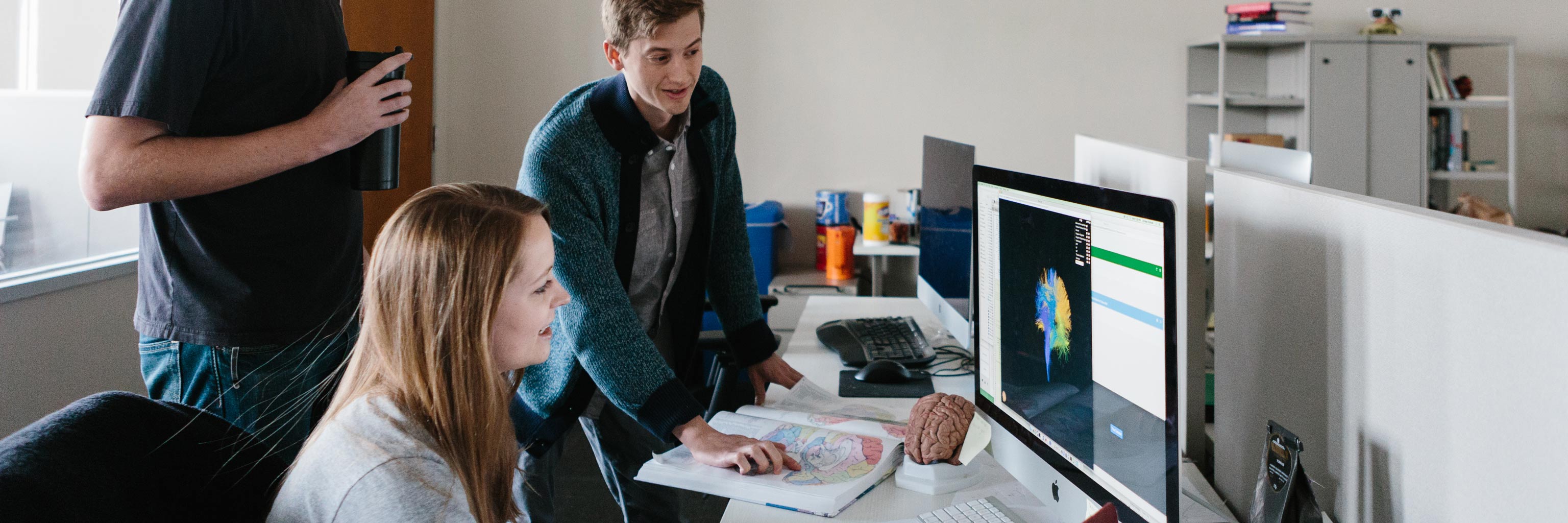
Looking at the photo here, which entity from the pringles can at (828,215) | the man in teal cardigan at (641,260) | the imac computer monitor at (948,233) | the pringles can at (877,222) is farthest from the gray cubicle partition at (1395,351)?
the pringles can at (828,215)

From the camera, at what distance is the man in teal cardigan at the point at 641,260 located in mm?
1390

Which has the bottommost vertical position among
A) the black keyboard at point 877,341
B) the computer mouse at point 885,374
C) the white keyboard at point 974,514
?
the white keyboard at point 974,514

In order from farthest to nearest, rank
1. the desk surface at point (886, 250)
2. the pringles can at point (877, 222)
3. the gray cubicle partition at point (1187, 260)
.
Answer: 1. the pringles can at point (877, 222)
2. the desk surface at point (886, 250)
3. the gray cubicle partition at point (1187, 260)

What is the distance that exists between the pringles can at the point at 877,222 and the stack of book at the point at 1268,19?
1.50 m

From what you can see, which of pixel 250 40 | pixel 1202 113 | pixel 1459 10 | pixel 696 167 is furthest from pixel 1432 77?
pixel 250 40

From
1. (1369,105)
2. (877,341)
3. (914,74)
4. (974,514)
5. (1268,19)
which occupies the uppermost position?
(1268,19)

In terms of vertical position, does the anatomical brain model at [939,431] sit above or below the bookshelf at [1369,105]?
below

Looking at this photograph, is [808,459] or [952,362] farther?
[952,362]

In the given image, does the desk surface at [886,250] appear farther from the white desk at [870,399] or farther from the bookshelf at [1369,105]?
the bookshelf at [1369,105]

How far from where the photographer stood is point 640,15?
4.95ft

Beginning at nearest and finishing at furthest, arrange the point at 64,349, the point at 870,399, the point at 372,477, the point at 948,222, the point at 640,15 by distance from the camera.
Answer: the point at 372,477 < the point at 640,15 < the point at 870,399 < the point at 948,222 < the point at 64,349

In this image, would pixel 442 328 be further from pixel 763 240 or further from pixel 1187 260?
pixel 763 240

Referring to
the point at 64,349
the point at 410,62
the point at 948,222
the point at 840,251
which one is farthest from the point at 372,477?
the point at 840,251

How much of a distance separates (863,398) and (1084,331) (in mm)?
744
